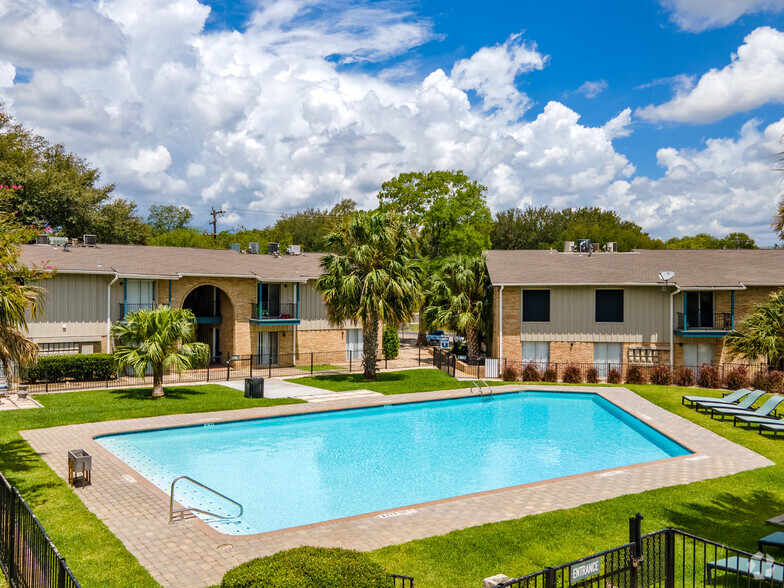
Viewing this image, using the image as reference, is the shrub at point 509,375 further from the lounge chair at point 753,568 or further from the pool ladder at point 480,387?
the lounge chair at point 753,568

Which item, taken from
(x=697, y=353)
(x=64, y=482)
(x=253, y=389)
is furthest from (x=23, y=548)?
(x=697, y=353)

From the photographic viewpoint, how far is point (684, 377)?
30.0m

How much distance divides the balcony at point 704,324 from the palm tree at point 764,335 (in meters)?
3.67

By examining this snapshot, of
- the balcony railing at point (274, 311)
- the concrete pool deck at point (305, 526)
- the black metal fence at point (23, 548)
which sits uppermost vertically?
the balcony railing at point (274, 311)

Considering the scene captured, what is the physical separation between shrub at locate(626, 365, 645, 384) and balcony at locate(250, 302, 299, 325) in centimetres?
1853

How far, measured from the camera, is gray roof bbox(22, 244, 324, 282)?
99.5ft

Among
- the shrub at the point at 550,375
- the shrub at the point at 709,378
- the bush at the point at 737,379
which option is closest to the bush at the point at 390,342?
the shrub at the point at 550,375

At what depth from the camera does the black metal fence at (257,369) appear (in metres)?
27.1

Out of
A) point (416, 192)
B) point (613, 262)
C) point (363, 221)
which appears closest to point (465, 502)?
point (363, 221)

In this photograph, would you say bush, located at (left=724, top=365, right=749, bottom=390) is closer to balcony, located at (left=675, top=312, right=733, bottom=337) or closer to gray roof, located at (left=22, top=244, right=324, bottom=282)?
balcony, located at (left=675, top=312, right=733, bottom=337)

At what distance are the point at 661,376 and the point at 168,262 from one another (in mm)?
26972

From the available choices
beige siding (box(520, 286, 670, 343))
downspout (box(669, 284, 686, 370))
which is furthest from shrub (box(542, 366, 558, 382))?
downspout (box(669, 284, 686, 370))

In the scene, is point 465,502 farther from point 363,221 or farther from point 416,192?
point 416,192

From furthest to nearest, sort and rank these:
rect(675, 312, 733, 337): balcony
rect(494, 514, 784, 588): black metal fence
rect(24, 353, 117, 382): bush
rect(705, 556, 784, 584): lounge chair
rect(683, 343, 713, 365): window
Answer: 1. rect(683, 343, 713, 365): window
2. rect(675, 312, 733, 337): balcony
3. rect(24, 353, 117, 382): bush
4. rect(705, 556, 784, 584): lounge chair
5. rect(494, 514, 784, 588): black metal fence
